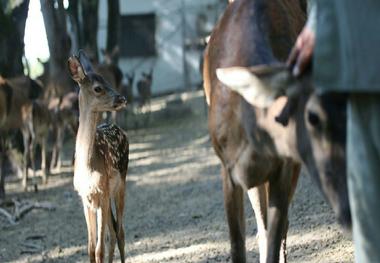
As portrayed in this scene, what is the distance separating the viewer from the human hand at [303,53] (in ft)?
11.9

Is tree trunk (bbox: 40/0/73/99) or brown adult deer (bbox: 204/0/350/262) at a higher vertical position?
brown adult deer (bbox: 204/0/350/262)

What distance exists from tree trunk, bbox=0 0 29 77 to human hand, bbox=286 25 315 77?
1051 centimetres

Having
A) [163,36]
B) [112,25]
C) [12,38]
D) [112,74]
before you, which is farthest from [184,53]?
[12,38]

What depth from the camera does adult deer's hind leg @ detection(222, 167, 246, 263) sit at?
5090 millimetres

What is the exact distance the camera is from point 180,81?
3100 centimetres

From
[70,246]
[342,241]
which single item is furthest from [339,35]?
[70,246]

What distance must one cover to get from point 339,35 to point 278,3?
6.86 ft

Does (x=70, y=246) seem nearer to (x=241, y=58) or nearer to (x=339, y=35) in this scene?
(x=241, y=58)

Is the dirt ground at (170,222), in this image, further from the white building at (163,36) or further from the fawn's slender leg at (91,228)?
the white building at (163,36)

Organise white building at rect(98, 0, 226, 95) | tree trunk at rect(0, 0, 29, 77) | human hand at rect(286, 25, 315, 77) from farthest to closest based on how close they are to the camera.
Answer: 1. white building at rect(98, 0, 226, 95)
2. tree trunk at rect(0, 0, 29, 77)
3. human hand at rect(286, 25, 315, 77)

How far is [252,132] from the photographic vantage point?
14.4 feet

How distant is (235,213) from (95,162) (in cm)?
223

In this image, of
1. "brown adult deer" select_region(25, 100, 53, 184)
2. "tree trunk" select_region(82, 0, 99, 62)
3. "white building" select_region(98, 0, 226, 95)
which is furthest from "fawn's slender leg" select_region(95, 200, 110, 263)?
"white building" select_region(98, 0, 226, 95)

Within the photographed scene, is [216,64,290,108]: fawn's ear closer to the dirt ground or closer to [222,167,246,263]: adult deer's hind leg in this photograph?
[222,167,246,263]: adult deer's hind leg
